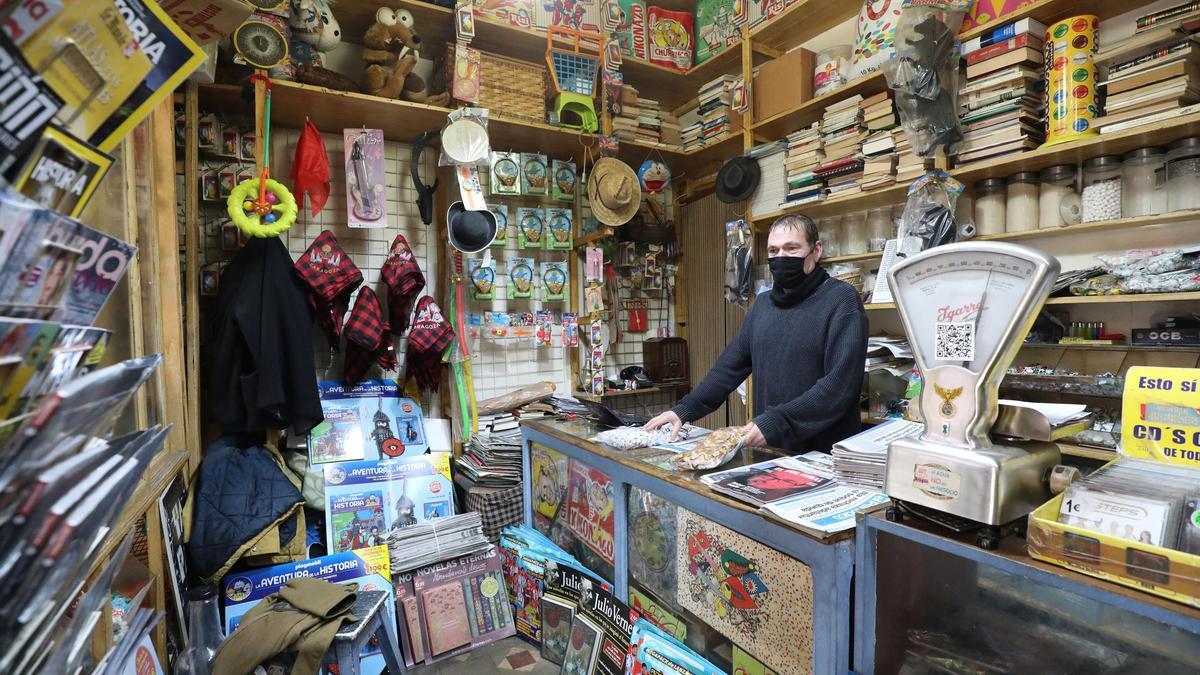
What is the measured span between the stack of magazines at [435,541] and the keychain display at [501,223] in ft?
5.48

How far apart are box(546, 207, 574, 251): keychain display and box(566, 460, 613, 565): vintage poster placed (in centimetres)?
198

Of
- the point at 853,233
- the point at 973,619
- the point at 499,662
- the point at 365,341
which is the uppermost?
the point at 853,233

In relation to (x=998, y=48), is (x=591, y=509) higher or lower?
lower

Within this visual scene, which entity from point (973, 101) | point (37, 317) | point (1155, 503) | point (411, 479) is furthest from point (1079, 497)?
point (411, 479)

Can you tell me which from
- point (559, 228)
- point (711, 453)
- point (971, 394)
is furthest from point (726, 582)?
point (559, 228)

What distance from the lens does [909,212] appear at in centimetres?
276

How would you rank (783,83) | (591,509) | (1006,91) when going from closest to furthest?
(591,509) → (1006,91) → (783,83)

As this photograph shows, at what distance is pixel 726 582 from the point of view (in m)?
1.28

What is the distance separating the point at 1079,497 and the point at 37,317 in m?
1.20

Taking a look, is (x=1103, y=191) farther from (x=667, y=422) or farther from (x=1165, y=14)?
(x=667, y=422)

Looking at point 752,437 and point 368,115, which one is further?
point 368,115

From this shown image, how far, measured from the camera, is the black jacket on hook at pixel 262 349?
101 inches

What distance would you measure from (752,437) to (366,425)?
2.18 meters

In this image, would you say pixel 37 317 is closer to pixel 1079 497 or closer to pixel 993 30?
pixel 1079 497
